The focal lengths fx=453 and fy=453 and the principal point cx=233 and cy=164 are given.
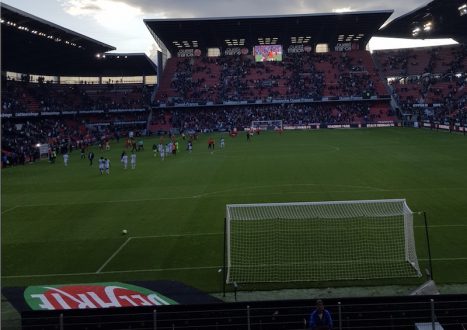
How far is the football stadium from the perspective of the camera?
965 centimetres

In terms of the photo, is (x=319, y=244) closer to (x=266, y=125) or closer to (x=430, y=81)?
(x=266, y=125)

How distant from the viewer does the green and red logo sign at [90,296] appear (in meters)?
10.8


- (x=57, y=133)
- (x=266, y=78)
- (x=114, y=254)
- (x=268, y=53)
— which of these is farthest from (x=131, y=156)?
(x=268, y=53)

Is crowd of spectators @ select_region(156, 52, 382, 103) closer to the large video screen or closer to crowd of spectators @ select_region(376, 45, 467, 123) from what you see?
the large video screen

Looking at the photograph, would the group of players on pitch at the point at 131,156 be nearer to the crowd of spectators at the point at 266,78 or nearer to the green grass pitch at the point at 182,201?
the green grass pitch at the point at 182,201

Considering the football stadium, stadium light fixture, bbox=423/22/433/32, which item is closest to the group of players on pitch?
the football stadium

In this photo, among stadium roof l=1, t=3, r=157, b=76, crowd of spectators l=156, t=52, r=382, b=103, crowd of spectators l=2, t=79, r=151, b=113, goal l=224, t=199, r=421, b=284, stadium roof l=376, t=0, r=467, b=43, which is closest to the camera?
goal l=224, t=199, r=421, b=284

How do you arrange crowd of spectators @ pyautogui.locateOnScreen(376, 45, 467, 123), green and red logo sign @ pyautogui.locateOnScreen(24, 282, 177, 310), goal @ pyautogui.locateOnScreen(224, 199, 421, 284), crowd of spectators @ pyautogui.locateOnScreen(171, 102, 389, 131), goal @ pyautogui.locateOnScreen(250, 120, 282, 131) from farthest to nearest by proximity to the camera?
crowd of spectators @ pyautogui.locateOnScreen(171, 102, 389, 131) < goal @ pyautogui.locateOnScreen(250, 120, 282, 131) < crowd of spectators @ pyautogui.locateOnScreen(376, 45, 467, 123) < goal @ pyautogui.locateOnScreen(224, 199, 421, 284) < green and red logo sign @ pyautogui.locateOnScreen(24, 282, 177, 310)

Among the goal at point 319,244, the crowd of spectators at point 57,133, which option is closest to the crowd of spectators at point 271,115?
the crowd of spectators at point 57,133

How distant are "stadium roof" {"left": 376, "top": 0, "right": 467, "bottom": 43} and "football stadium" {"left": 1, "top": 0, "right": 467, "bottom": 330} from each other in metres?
0.55

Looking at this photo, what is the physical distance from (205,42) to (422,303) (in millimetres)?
83693

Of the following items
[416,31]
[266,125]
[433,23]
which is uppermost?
[433,23]

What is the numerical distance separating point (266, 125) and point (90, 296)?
6933 centimetres

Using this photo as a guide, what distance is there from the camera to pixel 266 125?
7919 cm
